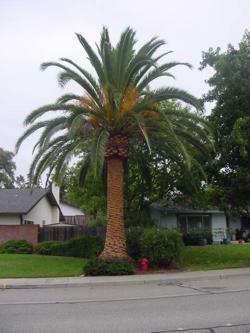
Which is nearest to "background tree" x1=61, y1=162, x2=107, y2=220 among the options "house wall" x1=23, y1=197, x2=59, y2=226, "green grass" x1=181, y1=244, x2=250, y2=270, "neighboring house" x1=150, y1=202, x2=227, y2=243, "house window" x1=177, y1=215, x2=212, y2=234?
"house wall" x1=23, y1=197, x2=59, y2=226

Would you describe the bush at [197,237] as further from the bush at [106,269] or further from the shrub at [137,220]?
the bush at [106,269]

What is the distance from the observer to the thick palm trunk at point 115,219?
21203 millimetres

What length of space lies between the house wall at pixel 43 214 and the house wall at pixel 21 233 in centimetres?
284

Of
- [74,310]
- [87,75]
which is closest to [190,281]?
[74,310]

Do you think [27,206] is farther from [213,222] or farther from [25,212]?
[213,222]

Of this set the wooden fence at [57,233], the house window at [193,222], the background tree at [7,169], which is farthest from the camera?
the background tree at [7,169]

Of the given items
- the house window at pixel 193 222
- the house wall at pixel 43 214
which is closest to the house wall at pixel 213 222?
the house window at pixel 193 222

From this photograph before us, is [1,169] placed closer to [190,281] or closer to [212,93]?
[212,93]

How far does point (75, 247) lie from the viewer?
28484 mm

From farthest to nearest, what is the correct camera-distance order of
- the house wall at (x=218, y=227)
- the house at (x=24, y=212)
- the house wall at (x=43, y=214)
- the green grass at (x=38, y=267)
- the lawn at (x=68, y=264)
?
the house wall at (x=218, y=227) < the house wall at (x=43, y=214) < the house at (x=24, y=212) < the lawn at (x=68, y=264) < the green grass at (x=38, y=267)

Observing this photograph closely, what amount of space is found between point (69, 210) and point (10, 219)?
3038 centimetres

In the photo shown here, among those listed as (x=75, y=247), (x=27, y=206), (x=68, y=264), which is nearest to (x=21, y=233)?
(x=27, y=206)

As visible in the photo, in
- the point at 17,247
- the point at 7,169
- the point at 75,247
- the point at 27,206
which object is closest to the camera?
the point at 75,247

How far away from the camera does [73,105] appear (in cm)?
2145
